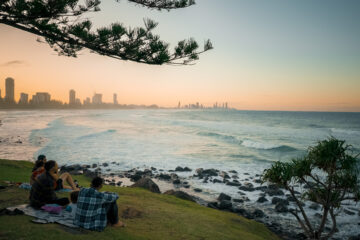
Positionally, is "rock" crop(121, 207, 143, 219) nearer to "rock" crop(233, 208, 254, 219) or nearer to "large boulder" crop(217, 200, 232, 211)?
"large boulder" crop(217, 200, 232, 211)

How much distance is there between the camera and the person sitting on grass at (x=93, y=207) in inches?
200

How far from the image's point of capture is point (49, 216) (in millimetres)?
5379

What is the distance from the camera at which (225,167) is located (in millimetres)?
22719

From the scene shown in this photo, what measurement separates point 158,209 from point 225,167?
1564cm

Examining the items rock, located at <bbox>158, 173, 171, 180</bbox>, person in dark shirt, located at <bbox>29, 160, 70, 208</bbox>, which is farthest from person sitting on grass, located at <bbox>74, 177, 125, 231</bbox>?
rock, located at <bbox>158, 173, 171, 180</bbox>

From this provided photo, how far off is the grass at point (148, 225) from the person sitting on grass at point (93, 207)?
0.60 ft

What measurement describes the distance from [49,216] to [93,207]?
1173 millimetres

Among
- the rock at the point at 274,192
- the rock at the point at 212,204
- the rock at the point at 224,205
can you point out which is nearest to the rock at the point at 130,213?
the rock at the point at 212,204

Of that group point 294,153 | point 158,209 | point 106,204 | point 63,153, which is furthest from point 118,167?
point 294,153

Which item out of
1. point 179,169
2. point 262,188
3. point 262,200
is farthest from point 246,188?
point 179,169

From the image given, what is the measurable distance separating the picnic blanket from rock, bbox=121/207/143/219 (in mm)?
1716

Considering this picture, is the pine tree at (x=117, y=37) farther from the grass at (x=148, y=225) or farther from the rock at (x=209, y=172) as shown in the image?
the rock at (x=209, y=172)

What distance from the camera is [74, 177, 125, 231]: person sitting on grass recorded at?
507 cm

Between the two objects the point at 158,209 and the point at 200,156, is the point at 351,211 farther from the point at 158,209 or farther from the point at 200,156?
the point at 200,156
